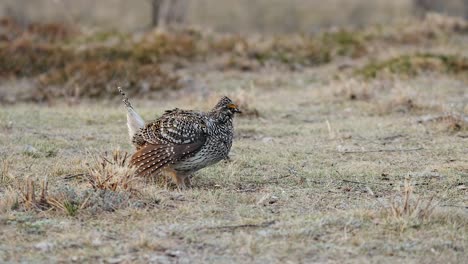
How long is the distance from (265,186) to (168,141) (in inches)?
38.9

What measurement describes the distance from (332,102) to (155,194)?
6544 mm

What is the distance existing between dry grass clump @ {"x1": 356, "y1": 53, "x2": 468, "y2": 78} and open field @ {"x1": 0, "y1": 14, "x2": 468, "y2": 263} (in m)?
0.89

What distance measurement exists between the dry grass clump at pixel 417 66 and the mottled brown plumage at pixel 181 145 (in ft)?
24.5

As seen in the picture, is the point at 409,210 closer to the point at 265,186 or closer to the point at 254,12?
the point at 265,186

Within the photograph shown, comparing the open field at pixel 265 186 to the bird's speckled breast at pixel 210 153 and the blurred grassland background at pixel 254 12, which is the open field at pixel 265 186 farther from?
the blurred grassland background at pixel 254 12

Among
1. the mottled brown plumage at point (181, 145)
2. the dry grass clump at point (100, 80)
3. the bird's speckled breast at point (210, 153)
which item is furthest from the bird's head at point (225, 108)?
the dry grass clump at point (100, 80)

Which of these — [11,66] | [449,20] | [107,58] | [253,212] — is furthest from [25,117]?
[449,20]

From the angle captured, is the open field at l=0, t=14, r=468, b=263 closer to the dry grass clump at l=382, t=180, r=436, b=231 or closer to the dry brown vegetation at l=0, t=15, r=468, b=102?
the dry grass clump at l=382, t=180, r=436, b=231

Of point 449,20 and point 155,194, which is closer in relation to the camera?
point 155,194

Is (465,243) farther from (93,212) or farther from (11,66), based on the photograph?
(11,66)

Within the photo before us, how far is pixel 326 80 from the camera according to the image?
14820 millimetres

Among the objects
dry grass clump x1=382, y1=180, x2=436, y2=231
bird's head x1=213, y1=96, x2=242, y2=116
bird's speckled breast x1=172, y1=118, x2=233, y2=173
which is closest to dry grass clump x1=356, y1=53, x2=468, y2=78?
bird's head x1=213, y1=96, x2=242, y2=116

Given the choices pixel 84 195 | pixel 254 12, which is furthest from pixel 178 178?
pixel 254 12

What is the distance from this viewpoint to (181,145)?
23.2ft
